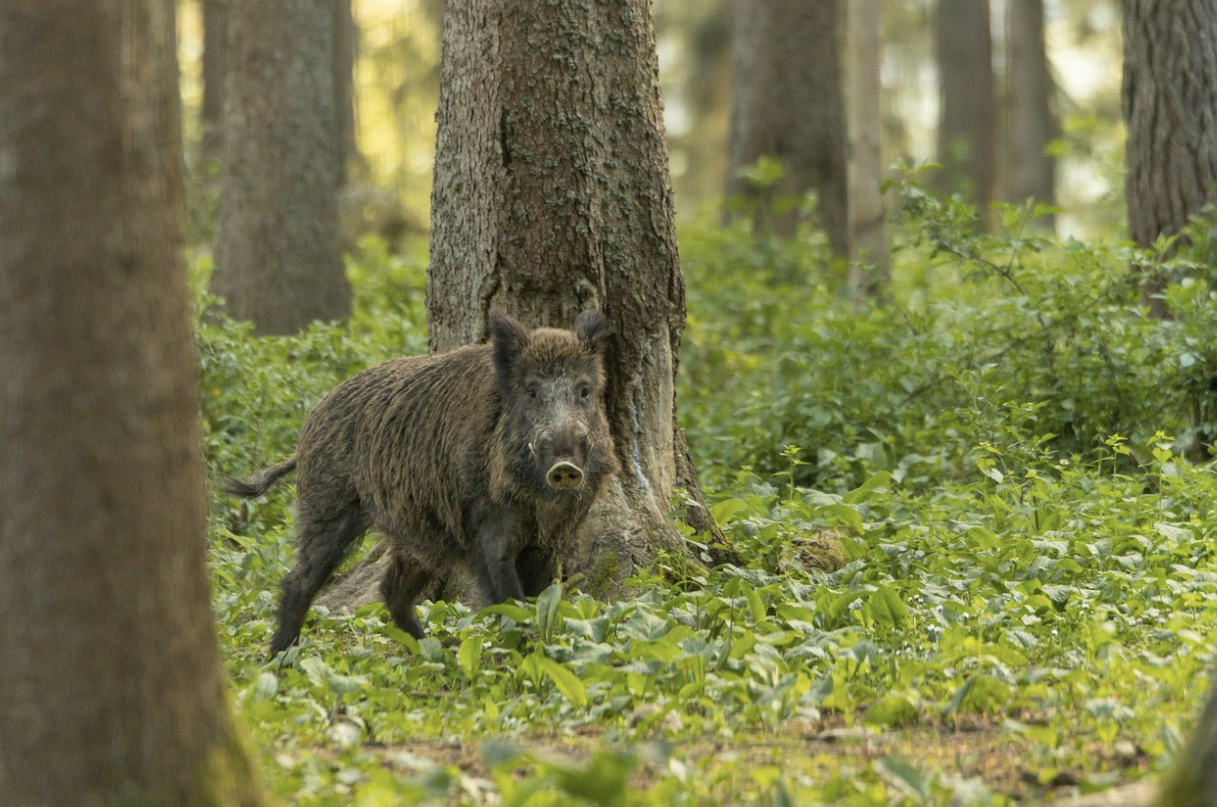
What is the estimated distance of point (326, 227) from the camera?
1276cm

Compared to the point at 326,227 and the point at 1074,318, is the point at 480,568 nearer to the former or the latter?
the point at 1074,318

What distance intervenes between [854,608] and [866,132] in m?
6.94

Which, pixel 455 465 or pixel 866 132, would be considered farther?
pixel 866 132

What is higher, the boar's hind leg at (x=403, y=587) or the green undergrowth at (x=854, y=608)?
the green undergrowth at (x=854, y=608)

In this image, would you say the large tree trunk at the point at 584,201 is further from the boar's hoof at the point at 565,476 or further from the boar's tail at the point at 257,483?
the boar's tail at the point at 257,483

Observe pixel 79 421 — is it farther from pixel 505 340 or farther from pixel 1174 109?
pixel 1174 109

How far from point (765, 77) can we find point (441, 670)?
1169cm

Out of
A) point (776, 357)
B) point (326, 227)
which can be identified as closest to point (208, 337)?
→ point (326, 227)

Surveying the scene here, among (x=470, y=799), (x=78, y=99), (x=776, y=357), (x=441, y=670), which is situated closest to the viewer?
(x=78, y=99)

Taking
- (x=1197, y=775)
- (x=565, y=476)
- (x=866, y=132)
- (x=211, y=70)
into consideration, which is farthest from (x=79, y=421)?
(x=211, y=70)

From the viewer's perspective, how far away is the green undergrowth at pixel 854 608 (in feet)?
12.3

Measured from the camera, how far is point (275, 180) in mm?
12570

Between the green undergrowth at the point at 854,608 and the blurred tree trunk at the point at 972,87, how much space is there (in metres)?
13.7

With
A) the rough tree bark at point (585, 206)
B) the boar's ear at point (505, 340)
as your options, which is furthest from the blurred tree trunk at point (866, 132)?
the boar's ear at point (505, 340)
